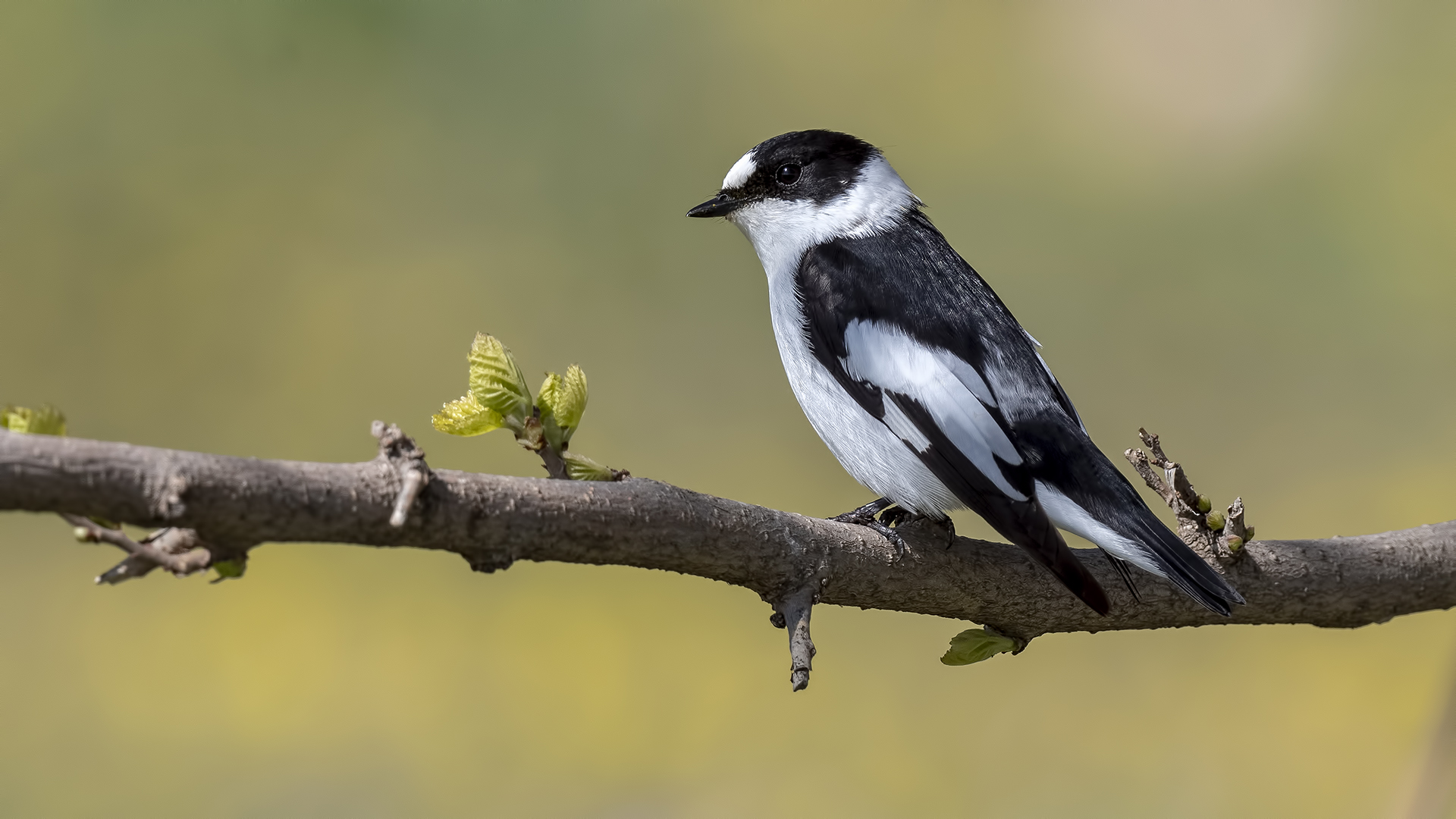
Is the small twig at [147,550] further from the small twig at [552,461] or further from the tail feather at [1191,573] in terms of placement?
the tail feather at [1191,573]

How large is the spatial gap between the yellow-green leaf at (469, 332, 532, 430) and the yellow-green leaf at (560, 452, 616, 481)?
7cm

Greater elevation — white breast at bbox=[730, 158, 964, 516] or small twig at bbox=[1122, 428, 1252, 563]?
white breast at bbox=[730, 158, 964, 516]

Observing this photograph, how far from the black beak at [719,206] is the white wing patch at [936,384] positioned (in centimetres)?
47

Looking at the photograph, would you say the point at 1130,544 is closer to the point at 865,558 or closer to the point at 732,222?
the point at 865,558

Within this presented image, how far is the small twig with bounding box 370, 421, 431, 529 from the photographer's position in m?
0.90

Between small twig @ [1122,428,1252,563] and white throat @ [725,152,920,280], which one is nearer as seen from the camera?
small twig @ [1122,428,1252,563]

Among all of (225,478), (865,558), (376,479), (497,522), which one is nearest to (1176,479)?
(865,558)

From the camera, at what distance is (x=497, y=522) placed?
3.21 ft

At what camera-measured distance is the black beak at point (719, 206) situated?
201 cm

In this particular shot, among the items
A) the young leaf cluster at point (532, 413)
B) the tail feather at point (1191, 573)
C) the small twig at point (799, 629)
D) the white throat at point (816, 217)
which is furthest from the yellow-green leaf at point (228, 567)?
the white throat at point (816, 217)

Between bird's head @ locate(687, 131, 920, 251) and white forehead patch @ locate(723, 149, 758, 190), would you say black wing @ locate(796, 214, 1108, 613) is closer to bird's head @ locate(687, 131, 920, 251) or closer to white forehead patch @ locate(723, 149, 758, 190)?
bird's head @ locate(687, 131, 920, 251)

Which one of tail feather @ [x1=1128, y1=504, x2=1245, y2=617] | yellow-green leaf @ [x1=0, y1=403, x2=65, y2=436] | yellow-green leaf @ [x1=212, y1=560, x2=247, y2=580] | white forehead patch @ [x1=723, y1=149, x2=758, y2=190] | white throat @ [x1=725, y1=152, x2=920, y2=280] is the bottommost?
tail feather @ [x1=1128, y1=504, x2=1245, y2=617]

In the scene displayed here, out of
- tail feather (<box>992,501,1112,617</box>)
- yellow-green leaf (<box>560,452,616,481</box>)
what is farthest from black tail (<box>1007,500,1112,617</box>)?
yellow-green leaf (<box>560,452,616,481</box>)

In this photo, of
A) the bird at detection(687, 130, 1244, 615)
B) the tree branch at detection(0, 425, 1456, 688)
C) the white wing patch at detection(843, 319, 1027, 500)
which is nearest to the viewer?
the tree branch at detection(0, 425, 1456, 688)
